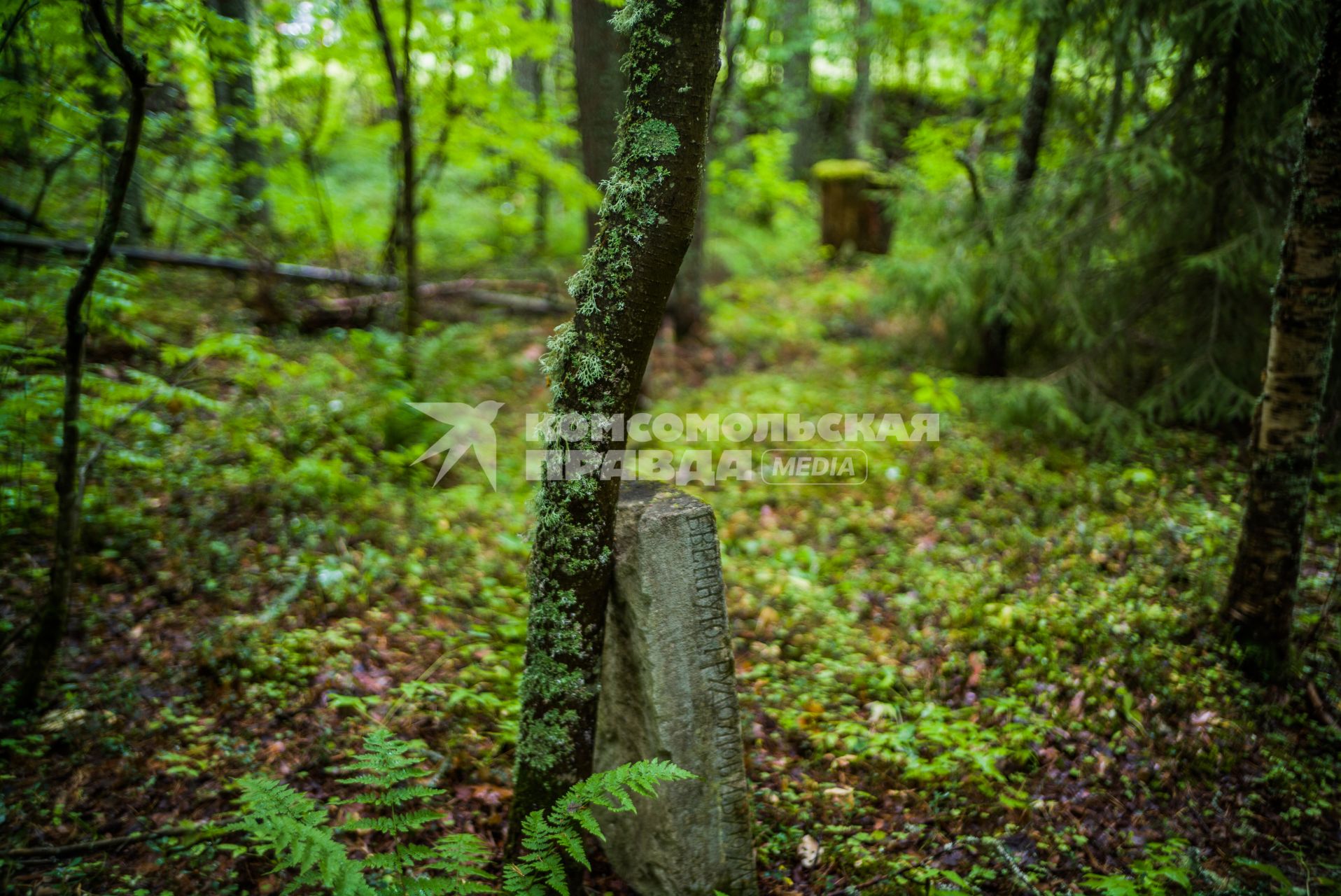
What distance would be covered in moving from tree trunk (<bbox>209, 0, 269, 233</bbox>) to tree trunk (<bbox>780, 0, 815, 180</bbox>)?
9.04 meters

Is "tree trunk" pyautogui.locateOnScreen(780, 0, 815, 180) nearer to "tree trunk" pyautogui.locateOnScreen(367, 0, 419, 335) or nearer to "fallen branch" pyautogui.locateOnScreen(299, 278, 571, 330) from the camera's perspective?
"fallen branch" pyautogui.locateOnScreen(299, 278, 571, 330)

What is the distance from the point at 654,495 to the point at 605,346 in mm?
766

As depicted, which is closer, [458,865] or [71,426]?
[458,865]

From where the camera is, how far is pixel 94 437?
4.84 m

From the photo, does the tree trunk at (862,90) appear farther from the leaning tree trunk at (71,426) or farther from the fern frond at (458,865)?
the fern frond at (458,865)

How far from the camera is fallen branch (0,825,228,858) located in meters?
2.79

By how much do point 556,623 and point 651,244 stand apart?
1.47 metres

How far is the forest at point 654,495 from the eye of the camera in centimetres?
282

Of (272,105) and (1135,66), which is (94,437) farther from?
(1135,66)

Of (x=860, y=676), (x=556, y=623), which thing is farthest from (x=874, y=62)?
(x=556, y=623)

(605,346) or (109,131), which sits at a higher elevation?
(109,131)

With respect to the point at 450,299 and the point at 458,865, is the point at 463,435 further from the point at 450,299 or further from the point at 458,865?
the point at 458,865

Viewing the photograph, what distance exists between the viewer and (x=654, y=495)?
2.99 meters

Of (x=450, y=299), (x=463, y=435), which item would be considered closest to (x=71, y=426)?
(x=463, y=435)
